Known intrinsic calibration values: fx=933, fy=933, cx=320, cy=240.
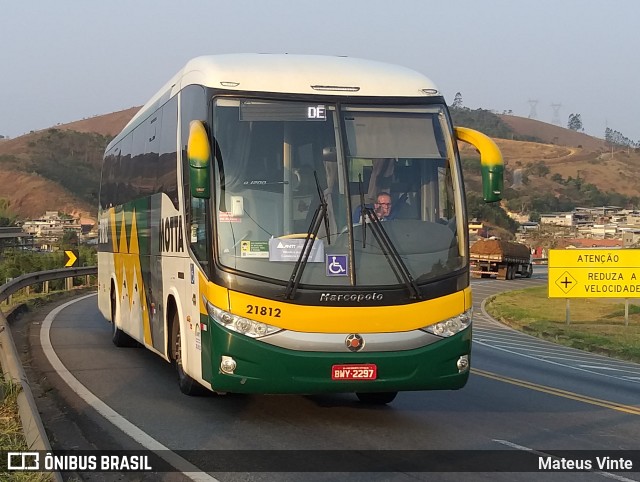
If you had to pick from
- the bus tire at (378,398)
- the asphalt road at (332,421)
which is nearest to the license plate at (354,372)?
the asphalt road at (332,421)

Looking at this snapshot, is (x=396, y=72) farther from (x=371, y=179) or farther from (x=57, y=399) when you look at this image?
(x=57, y=399)

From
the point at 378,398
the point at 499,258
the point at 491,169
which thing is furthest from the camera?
the point at 499,258

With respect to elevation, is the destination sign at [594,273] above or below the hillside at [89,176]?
below

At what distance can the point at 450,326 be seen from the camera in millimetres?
8992

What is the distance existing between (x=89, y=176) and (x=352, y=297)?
126099 mm

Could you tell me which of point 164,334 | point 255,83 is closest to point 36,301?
point 164,334

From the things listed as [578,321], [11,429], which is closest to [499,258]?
[578,321]

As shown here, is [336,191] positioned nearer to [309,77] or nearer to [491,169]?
[309,77]

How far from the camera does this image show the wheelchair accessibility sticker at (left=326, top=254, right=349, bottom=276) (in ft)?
28.6

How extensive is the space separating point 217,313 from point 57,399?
281 cm

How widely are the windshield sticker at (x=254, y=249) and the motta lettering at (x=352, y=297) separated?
27.1 inches

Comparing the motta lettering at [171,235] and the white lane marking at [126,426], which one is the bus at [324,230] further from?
the white lane marking at [126,426]

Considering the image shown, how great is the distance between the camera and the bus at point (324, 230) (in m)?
8.62

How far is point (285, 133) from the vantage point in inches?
361
